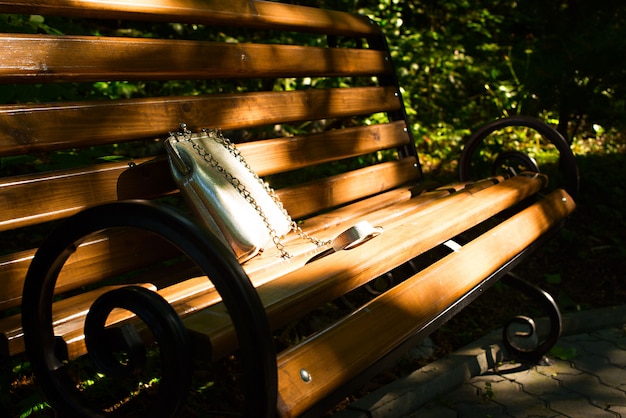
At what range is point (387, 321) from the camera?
1.62m

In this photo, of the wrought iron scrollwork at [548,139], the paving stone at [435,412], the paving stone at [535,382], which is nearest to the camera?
the paving stone at [435,412]

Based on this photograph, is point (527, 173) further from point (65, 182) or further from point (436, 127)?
point (436, 127)

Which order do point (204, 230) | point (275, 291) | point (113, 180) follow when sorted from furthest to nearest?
point (113, 180), point (275, 291), point (204, 230)

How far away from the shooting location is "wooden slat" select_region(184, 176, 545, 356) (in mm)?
1363

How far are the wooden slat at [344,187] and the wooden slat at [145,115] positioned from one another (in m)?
0.28

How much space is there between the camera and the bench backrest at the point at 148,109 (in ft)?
5.57

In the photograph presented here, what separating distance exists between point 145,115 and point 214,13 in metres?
→ 0.54

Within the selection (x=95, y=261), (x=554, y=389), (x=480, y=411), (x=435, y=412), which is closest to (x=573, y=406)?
(x=554, y=389)

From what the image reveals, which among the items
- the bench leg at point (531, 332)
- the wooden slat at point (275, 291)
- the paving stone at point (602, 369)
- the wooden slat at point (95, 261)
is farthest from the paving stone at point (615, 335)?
the wooden slat at point (95, 261)

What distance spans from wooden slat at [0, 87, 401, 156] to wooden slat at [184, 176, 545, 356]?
0.61 meters

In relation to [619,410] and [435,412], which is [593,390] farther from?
[435,412]

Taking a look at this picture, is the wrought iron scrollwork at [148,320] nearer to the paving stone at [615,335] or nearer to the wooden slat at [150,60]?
the wooden slat at [150,60]

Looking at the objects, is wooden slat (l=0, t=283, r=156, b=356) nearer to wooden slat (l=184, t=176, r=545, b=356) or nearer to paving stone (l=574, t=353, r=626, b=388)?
wooden slat (l=184, t=176, r=545, b=356)

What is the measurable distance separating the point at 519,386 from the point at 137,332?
1820 millimetres
